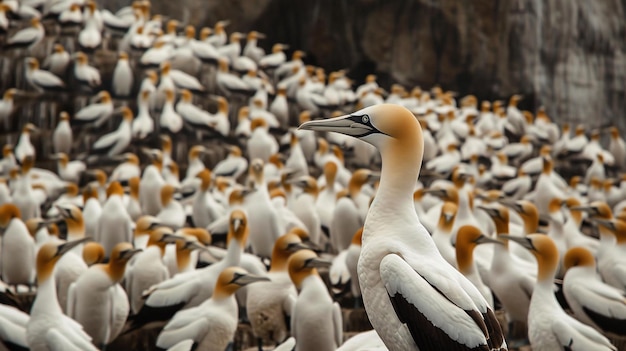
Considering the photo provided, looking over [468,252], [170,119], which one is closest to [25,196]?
[170,119]

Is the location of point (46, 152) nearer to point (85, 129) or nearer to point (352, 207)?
point (85, 129)

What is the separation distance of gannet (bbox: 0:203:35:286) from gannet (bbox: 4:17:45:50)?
8.58 meters

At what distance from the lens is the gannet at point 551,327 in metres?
6.38

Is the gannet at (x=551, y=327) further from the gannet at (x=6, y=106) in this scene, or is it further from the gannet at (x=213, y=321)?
the gannet at (x=6, y=106)

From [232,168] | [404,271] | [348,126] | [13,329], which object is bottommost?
[232,168]

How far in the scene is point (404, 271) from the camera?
13.8ft

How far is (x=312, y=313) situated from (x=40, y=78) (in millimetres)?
11118

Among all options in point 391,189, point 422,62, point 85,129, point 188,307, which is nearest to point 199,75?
point 85,129

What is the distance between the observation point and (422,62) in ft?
77.2

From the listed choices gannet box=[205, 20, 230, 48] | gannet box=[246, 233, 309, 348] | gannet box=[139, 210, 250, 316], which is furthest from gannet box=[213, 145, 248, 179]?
gannet box=[246, 233, 309, 348]

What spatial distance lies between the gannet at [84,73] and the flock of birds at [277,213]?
0.04m

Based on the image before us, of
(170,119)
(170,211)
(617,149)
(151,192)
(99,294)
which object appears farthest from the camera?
(617,149)

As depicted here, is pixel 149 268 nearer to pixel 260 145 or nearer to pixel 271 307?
pixel 271 307

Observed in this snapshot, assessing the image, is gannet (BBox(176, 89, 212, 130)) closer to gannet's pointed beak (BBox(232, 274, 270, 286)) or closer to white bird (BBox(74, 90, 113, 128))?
white bird (BBox(74, 90, 113, 128))
